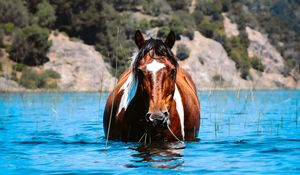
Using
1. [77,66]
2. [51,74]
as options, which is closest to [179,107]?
[51,74]

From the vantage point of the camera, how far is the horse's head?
8.49 metres

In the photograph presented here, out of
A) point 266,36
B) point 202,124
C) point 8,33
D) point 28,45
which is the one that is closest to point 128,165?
point 202,124

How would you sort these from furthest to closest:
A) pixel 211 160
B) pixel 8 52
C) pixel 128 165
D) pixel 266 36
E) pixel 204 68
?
pixel 266 36 → pixel 204 68 → pixel 8 52 → pixel 211 160 → pixel 128 165

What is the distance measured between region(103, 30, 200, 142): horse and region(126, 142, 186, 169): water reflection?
194 millimetres

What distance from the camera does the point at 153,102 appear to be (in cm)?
859

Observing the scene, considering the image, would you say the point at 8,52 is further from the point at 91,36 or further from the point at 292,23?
the point at 292,23

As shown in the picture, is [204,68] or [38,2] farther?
[204,68]

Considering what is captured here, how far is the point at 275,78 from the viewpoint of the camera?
92.4 meters

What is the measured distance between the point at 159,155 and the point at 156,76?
1.24 m

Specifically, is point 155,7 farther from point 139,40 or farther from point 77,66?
point 139,40

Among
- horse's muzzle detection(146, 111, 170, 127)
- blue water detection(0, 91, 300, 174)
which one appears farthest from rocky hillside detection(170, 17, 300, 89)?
horse's muzzle detection(146, 111, 170, 127)

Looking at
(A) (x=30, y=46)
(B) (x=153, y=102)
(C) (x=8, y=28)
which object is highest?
(C) (x=8, y=28)

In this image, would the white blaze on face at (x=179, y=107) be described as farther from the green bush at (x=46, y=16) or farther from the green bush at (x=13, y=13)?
the green bush at (x=46, y=16)

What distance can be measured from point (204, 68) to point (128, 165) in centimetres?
7230
